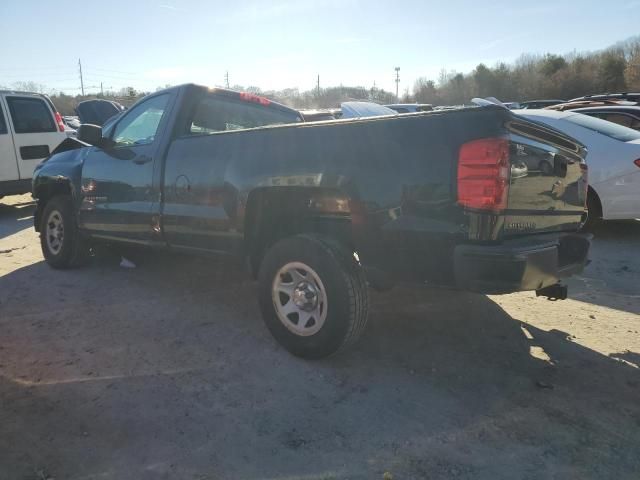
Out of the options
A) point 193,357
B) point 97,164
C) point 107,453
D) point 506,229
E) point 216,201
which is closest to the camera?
point 107,453

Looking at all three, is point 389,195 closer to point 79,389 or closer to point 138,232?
point 79,389

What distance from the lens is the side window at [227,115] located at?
4.61 metres

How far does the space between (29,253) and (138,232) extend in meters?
2.96

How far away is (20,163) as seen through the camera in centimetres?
964

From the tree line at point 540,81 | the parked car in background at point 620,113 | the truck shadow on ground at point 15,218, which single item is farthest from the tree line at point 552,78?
the truck shadow on ground at point 15,218

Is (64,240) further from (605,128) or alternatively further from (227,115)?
(605,128)

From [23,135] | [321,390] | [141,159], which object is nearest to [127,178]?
[141,159]

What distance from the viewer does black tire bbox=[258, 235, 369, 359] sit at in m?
3.13

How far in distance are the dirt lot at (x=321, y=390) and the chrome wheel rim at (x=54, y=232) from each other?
3.31 feet

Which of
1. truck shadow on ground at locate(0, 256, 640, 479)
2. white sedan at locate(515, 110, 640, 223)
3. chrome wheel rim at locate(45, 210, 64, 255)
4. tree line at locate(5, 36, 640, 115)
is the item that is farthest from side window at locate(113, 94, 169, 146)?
tree line at locate(5, 36, 640, 115)

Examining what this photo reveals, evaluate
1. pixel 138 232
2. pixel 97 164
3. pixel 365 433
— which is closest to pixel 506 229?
pixel 365 433

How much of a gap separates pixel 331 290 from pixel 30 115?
928 centimetres

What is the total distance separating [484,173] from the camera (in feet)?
8.70

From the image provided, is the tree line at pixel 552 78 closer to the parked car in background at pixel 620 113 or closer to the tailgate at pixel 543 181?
the parked car in background at pixel 620 113
